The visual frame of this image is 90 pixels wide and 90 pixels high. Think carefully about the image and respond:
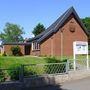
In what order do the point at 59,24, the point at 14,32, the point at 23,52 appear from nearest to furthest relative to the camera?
1. the point at 59,24
2. the point at 23,52
3. the point at 14,32

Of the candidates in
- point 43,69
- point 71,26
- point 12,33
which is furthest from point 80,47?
point 12,33

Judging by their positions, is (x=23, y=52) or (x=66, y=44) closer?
(x=66, y=44)

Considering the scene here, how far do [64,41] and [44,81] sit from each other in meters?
25.6

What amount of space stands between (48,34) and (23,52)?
1067cm

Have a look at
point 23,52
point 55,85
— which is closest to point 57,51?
point 23,52

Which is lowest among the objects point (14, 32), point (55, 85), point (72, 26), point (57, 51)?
point (55, 85)

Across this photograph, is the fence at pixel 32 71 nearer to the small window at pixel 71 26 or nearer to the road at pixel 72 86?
the road at pixel 72 86

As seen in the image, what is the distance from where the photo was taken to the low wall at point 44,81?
47.9ft

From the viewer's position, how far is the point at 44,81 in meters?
16.2

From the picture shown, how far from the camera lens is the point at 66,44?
41.7 metres

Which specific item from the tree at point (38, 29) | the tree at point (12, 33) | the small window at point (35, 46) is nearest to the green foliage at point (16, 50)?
the small window at point (35, 46)

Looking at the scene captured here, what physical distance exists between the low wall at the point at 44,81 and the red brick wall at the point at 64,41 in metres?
21.9

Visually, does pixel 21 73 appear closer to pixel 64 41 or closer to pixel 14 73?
pixel 14 73

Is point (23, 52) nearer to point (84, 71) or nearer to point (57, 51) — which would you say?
point (57, 51)
